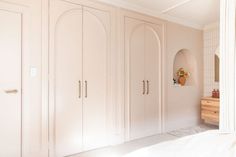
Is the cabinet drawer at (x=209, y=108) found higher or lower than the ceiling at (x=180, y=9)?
lower

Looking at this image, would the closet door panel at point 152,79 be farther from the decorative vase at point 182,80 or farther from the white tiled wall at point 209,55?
the white tiled wall at point 209,55

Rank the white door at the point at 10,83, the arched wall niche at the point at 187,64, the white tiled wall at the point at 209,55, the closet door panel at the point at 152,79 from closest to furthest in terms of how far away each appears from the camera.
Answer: the white door at the point at 10,83, the closet door panel at the point at 152,79, the white tiled wall at the point at 209,55, the arched wall niche at the point at 187,64

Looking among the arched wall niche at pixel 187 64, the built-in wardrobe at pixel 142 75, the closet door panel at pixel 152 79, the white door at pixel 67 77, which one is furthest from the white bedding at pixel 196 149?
the arched wall niche at pixel 187 64

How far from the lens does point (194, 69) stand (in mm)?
4555

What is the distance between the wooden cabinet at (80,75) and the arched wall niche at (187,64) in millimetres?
2246

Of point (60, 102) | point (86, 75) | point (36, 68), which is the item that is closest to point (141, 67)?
point (86, 75)

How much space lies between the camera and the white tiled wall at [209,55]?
440 centimetres

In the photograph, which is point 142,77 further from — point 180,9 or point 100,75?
point 180,9

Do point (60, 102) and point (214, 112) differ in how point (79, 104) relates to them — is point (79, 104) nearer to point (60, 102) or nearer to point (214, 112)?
point (60, 102)

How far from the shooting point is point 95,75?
9.77ft

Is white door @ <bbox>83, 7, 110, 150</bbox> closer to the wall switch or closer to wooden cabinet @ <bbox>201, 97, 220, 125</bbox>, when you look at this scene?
the wall switch

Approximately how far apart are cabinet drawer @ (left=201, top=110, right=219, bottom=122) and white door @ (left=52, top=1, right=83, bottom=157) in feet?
9.58

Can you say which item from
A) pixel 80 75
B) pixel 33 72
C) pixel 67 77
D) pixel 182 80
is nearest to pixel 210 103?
pixel 182 80

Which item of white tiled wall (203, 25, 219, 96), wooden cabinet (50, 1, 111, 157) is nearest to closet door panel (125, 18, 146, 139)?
wooden cabinet (50, 1, 111, 157)
